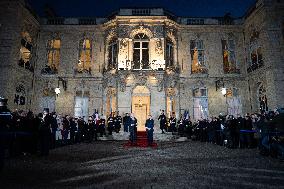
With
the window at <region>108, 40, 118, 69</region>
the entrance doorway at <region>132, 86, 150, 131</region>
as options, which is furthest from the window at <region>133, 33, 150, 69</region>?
the entrance doorway at <region>132, 86, 150, 131</region>

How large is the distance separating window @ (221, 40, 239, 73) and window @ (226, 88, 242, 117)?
2153 mm

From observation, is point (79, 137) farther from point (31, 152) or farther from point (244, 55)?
point (244, 55)

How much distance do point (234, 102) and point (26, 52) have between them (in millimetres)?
20302

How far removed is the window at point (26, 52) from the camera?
2095 centimetres

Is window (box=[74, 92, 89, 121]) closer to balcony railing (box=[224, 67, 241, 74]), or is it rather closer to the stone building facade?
the stone building facade

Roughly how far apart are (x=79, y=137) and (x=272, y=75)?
50.6 ft

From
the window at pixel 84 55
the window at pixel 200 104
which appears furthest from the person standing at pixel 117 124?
the window at pixel 200 104

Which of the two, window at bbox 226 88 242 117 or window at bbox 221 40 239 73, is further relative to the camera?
window at bbox 221 40 239 73

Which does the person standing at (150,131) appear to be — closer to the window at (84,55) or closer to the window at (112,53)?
the window at (112,53)

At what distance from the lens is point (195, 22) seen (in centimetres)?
2442

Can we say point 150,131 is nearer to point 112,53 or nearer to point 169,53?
point 169,53

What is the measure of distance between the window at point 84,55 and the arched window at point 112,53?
2013 millimetres

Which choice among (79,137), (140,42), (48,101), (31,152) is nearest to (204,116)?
(140,42)

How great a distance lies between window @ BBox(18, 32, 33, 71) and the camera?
68.7 ft
